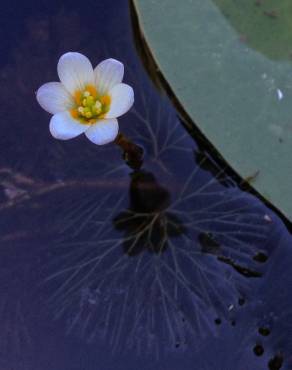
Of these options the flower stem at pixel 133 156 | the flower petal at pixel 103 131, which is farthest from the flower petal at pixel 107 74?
the flower stem at pixel 133 156

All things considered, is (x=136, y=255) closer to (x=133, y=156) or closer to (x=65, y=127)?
(x=133, y=156)

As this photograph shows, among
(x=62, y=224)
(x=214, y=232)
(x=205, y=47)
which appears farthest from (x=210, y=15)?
(x=62, y=224)

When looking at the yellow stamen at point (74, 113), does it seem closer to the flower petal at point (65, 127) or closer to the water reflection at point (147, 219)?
the flower petal at point (65, 127)

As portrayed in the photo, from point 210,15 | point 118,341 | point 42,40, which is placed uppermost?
point 210,15

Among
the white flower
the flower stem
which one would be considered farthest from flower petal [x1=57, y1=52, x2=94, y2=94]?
the flower stem

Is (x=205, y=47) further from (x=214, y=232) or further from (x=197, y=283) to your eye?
(x=197, y=283)

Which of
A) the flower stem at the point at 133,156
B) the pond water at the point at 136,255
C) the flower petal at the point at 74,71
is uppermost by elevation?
the flower petal at the point at 74,71

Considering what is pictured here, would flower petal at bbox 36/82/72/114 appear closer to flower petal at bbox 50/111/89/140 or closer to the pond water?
flower petal at bbox 50/111/89/140
